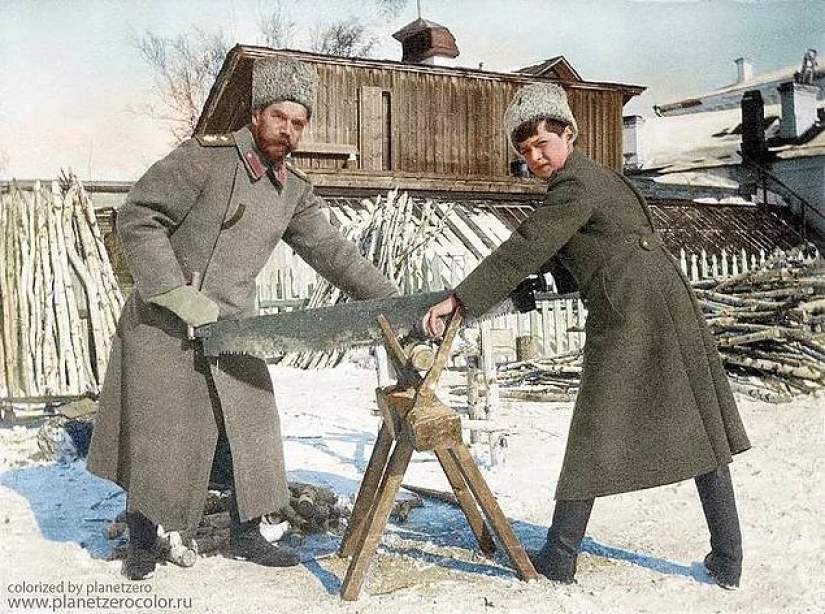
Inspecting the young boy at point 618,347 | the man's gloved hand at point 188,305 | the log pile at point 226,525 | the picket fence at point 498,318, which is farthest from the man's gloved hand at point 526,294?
Answer: the picket fence at point 498,318

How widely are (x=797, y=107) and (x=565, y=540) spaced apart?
12974mm

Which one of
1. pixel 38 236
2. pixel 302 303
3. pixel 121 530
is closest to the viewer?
pixel 121 530

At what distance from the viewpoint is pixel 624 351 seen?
2512 mm

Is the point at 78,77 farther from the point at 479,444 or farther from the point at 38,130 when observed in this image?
the point at 479,444

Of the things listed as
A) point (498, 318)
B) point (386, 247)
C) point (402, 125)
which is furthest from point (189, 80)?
point (498, 318)

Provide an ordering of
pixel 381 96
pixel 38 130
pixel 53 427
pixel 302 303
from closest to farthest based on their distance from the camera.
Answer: pixel 38 130 → pixel 53 427 → pixel 302 303 → pixel 381 96

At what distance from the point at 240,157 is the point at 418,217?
850 centimetres

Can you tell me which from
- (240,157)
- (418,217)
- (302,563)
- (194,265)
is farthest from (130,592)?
(418,217)

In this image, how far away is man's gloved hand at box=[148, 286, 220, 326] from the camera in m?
2.65

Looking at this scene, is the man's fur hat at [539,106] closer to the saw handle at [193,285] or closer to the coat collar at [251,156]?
the coat collar at [251,156]

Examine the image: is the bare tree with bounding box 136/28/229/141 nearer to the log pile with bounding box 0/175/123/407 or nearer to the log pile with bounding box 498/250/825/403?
the log pile with bounding box 0/175/123/407

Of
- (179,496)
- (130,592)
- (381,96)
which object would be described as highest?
(381,96)

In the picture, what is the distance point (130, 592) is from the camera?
2.68 metres

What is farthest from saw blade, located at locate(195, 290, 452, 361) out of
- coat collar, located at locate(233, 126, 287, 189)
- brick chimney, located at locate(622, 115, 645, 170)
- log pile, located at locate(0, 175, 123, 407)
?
brick chimney, located at locate(622, 115, 645, 170)
